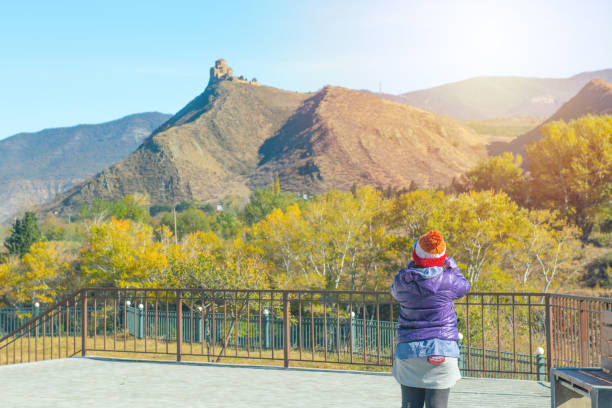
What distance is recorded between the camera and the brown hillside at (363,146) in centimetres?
11219

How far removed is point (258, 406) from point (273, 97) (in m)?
160

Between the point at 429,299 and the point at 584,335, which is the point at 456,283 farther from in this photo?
the point at 584,335

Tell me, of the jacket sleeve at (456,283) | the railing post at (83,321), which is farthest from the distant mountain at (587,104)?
the jacket sleeve at (456,283)

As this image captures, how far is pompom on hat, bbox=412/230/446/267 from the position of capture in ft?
11.9

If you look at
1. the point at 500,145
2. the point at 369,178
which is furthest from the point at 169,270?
the point at 500,145

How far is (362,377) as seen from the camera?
7000 millimetres

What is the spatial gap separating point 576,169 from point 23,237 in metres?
48.1

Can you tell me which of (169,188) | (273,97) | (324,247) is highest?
(273,97)

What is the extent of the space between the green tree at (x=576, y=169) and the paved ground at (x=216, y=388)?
152 ft

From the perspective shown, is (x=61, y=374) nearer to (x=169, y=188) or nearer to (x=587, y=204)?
(x=587, y=204)

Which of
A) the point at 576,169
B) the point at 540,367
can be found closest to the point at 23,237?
the point at 576,169

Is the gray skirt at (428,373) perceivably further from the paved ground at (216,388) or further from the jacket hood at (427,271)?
the paved ground at (216,388)

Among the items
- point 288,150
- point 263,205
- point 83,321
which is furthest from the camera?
point 288,150

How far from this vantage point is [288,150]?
131m
